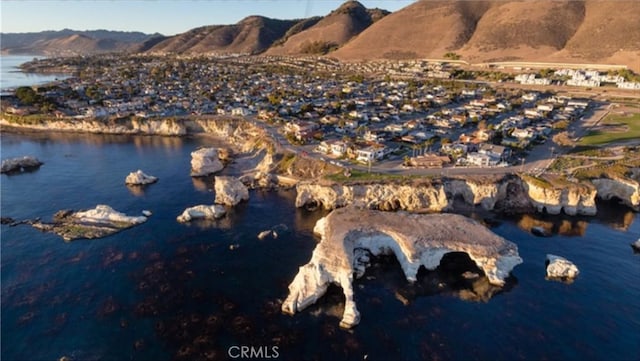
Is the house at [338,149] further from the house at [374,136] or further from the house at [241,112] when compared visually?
the house at [241,112]

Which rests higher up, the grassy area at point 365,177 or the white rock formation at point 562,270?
the grassy area at point 365,177

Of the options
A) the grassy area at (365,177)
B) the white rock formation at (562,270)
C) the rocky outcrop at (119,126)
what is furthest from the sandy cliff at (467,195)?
the rocky outcrop at (119,126)

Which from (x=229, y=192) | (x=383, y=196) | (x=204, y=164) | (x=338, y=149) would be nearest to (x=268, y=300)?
(x=383, y=196)

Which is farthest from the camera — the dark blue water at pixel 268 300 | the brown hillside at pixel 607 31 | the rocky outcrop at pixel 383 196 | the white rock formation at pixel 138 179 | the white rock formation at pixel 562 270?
the brown hillside at pixel 607 31

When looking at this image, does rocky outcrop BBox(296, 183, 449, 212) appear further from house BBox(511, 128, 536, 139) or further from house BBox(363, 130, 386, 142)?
house BBox(511, 128, 536, 139)

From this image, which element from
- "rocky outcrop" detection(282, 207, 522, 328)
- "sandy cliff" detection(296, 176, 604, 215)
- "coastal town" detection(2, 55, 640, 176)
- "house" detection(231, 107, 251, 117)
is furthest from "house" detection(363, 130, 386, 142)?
"house" detection(231, 107, 251, 117)

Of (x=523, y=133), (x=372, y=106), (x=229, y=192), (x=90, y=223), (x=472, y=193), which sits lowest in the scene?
(x=90, y=223)

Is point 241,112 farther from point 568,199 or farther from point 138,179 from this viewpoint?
point 568,199
